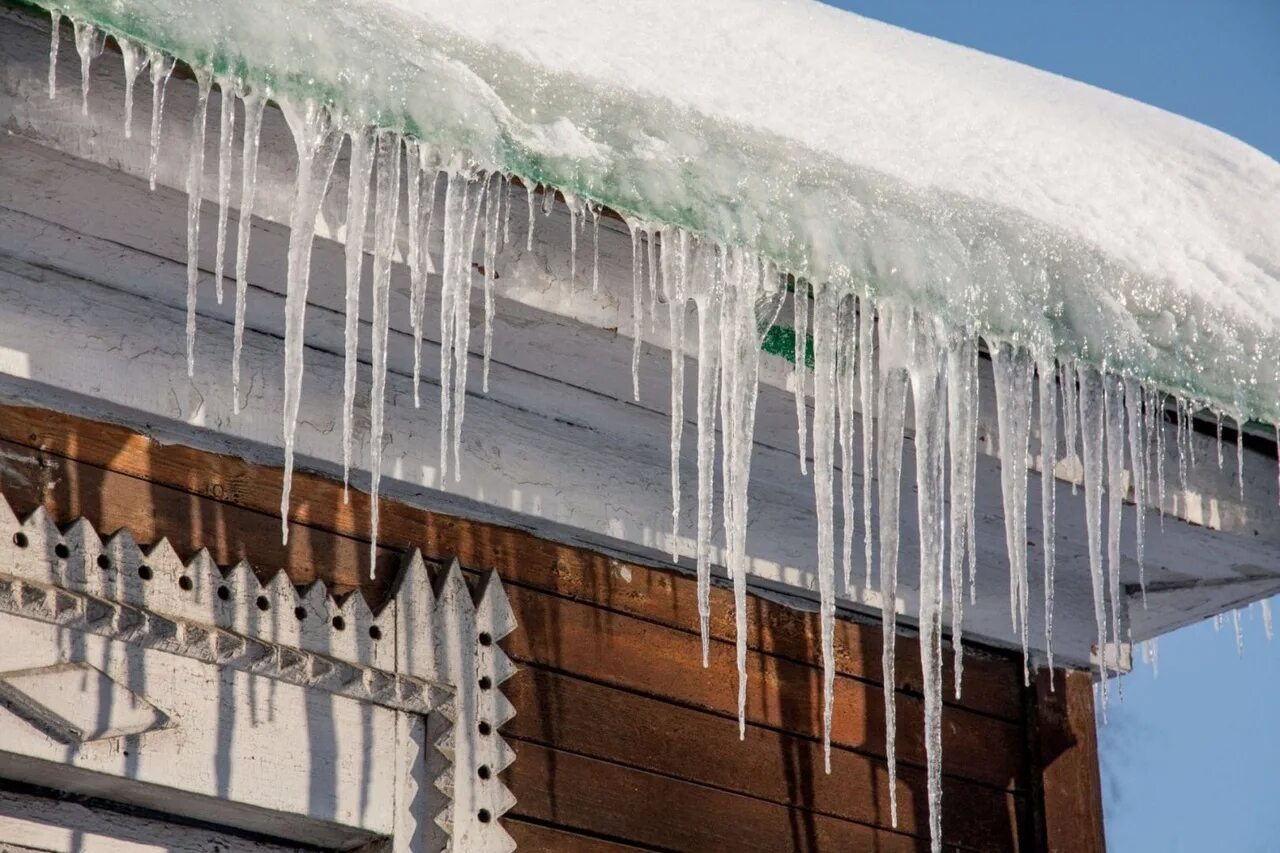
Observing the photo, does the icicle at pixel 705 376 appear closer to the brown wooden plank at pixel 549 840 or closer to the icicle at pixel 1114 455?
the brown wooden plank at pixel 549 840

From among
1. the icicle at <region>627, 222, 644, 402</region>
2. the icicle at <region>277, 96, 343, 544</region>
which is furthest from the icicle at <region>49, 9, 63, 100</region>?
the icicle at <region>627, 222, 644, 402</region>

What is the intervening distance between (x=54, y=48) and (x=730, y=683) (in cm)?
216

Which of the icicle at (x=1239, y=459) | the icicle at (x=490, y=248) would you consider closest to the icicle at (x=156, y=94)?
the icicle at (x=490, y=248)

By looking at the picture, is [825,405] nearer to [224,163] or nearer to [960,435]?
[960,435]

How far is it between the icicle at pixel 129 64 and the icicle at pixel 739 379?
947 millimetres

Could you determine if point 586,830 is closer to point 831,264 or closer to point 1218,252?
point 831,264

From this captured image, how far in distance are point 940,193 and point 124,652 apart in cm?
164

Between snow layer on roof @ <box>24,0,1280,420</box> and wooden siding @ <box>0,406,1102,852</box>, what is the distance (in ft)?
3.46

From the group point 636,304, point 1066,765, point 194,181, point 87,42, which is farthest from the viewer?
point 1066,765

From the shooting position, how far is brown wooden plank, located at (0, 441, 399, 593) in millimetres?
3154

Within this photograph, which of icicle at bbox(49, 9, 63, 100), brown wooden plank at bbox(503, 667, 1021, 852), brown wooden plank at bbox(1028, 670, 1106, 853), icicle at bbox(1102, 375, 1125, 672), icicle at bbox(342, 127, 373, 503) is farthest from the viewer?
brown wooden plank at bbox(1028, 670, 1106, 853)

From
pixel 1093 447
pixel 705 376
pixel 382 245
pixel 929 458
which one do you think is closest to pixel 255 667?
pixel 382 245

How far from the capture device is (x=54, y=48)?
8.04 ft

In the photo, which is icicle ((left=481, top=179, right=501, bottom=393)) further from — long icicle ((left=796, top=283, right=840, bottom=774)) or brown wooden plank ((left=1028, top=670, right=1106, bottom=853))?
brown wooden plank ((left=1028, top=670, right=1106, bottom=853))
